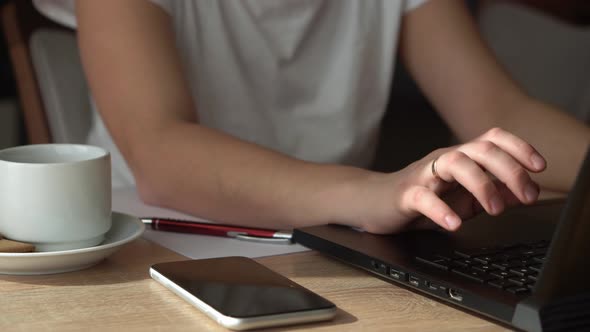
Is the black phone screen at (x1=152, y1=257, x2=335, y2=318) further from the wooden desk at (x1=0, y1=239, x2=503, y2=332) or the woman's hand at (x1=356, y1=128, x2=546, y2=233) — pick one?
the woman's hand at (x1=356, y1=128, x2=546, y2=233)

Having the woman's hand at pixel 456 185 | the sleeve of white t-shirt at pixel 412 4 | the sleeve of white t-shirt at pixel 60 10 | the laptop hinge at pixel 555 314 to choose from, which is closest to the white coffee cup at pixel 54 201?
the woman's hand at pixel 456 185

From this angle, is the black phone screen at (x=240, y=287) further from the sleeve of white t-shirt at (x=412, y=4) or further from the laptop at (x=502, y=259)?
the sleeve of white t-shirt at (x=412, y=4)

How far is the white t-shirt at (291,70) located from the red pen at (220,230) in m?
0.51

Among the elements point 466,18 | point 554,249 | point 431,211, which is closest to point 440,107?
point 466,18

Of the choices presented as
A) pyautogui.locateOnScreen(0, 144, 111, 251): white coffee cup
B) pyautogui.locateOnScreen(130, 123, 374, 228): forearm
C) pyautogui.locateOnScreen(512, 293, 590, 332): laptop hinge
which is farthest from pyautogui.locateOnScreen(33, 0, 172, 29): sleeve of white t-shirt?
pyautogui.locateOnScreen(512, 293, 590, 332): laptop hinge

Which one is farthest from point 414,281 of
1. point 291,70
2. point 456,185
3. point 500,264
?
point 291,70

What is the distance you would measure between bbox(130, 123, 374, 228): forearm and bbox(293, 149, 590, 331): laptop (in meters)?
0.05

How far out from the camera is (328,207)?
2.97 feet

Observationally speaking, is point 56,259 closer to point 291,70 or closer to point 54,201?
point 54,201

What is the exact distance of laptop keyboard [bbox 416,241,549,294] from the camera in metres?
0.67

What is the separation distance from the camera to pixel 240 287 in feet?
2.24

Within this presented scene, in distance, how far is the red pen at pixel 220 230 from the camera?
88 cm

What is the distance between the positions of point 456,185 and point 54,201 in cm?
37

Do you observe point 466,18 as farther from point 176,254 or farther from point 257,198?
point 176,254
